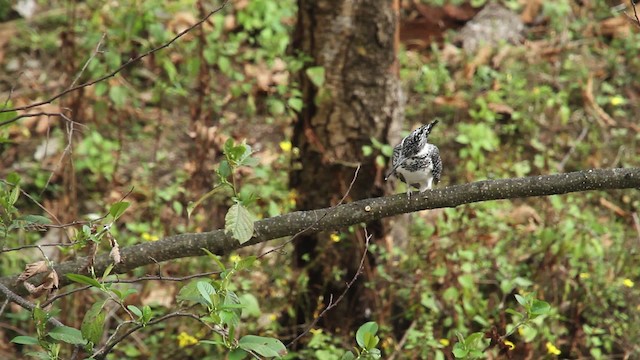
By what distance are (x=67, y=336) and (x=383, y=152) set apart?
2.59m

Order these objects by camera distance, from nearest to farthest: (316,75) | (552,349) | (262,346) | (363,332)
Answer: (262,346), (363,332), (552,349), (316,75)

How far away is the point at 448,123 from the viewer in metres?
7.07

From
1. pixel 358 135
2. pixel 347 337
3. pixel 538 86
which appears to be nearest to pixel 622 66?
pixel 538 86

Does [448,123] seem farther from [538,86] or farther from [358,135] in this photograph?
[358,135]

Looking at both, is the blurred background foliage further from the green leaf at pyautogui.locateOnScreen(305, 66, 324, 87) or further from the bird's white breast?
the bird's white breast

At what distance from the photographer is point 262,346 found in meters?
2.57

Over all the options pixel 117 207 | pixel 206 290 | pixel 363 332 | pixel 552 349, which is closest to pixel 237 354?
pixel 206 290

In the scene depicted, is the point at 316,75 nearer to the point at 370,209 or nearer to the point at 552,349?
the point at 370,209

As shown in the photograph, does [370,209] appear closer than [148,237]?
Yes

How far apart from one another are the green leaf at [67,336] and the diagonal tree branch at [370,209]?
1.54ft

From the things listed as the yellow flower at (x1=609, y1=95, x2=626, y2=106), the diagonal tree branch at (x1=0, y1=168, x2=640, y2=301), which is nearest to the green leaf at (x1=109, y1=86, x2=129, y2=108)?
the diagonal tree branch at (x1=0, y1=168, x2=640, y2=301)

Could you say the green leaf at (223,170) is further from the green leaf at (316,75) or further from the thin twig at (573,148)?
the thin twig at (573,148)

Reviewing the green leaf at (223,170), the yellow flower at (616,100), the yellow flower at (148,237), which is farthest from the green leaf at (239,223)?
the yellow flower at (616,100)

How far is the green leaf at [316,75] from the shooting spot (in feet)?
15.7
